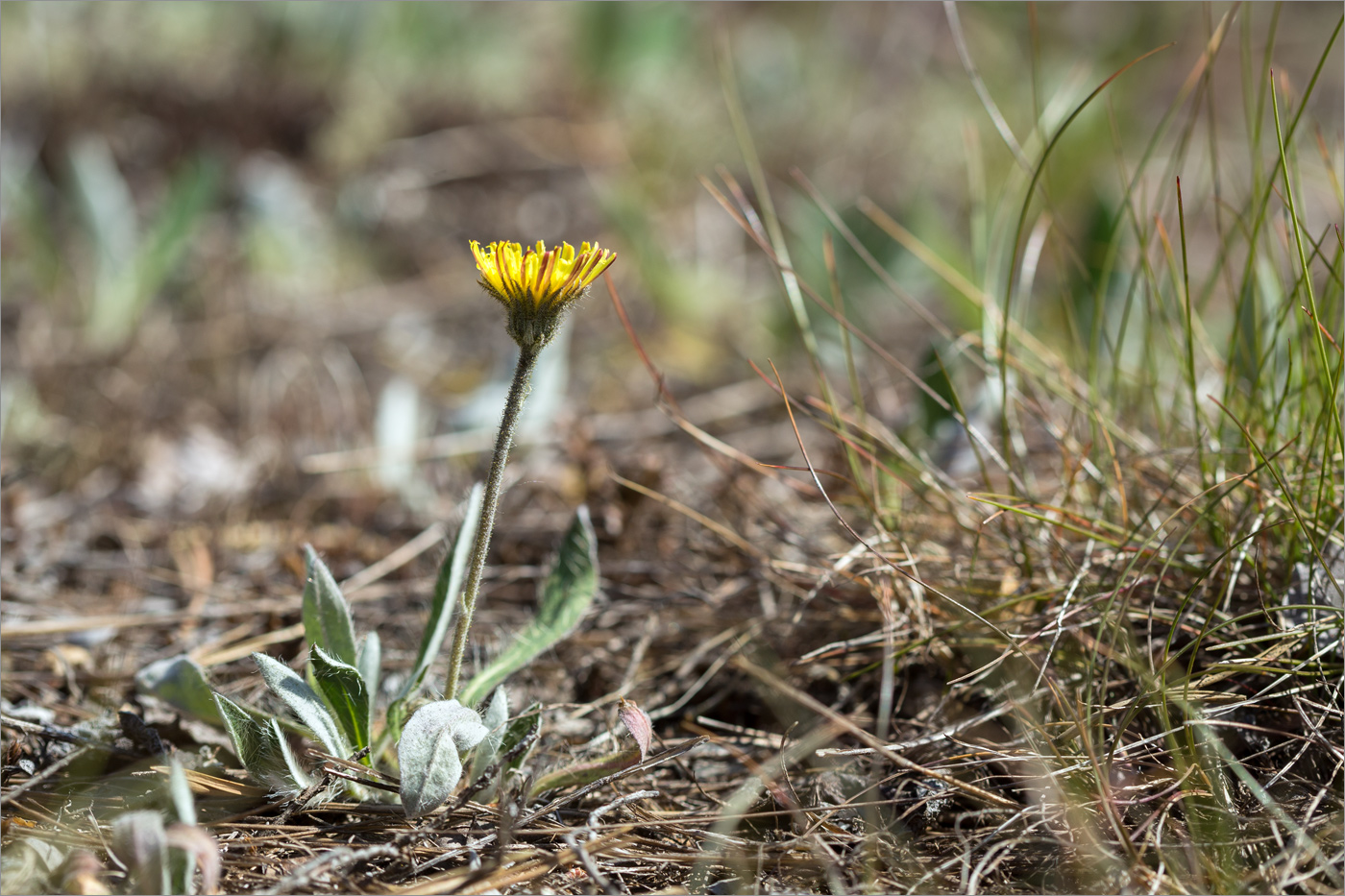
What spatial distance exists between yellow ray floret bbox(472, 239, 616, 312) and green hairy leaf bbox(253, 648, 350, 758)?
0.51 meters

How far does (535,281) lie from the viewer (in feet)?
3.52

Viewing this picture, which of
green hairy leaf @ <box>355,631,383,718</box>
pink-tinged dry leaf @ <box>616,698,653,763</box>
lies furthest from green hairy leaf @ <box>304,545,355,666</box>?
pink-tinged dry leaf @ <box>616,698,653,763</box>

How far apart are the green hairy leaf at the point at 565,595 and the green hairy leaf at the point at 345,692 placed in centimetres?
21

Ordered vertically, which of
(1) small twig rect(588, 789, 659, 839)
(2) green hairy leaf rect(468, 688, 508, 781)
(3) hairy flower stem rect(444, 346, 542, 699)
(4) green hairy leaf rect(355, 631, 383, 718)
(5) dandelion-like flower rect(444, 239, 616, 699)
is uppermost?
(5) dandelion-like flower rect(444, 239, 616, 699)

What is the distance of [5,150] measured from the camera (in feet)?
10.7

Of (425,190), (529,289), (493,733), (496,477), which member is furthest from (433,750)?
(425,190)

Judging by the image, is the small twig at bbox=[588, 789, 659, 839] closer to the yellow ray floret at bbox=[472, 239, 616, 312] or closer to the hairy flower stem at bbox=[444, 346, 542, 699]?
the hairy flower stem at bbox=[444, 346, 542, 699]

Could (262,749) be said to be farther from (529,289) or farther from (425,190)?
(425,190)

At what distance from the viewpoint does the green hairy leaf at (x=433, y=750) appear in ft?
3.65

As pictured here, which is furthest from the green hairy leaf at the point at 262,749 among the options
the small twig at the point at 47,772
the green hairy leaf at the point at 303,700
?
the small twig at the point at 47,772

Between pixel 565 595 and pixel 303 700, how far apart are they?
440 mm

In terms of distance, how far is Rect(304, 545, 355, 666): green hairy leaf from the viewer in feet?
4.34

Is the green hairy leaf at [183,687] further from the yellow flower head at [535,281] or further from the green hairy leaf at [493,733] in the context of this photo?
the yellow flower head at [535,281]

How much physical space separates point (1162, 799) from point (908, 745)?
0.30m
